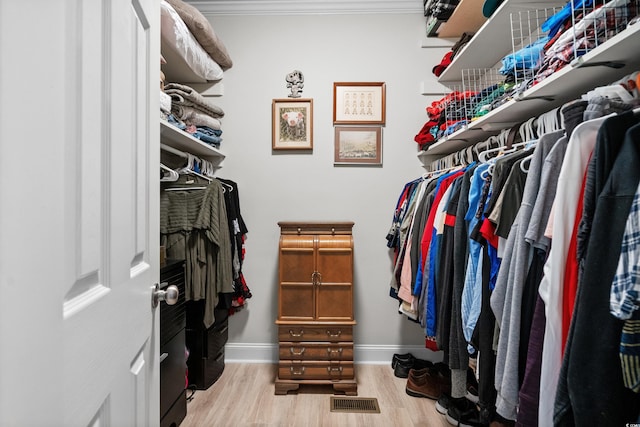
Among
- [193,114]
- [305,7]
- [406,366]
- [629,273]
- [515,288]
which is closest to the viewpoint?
[629,273]

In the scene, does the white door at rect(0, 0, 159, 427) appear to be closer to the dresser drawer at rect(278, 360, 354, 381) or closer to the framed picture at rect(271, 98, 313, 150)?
the dresser drawer at rect(278, 360, 354, 381)

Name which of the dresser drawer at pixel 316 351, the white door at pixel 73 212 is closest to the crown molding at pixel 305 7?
the white door at pixel 73 212

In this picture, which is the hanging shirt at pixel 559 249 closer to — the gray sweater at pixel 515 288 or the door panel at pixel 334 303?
the gray sweater at pixel 515 288

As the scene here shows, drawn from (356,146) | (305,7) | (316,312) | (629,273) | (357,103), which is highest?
(305,7)

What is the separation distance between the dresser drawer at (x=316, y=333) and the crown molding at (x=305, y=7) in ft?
8.05

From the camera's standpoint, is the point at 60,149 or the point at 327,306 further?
the point at 327,306

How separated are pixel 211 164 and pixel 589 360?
2503 millimetres

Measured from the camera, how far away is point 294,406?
2.01 m

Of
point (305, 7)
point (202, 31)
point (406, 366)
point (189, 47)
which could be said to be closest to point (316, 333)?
point (406, 366)

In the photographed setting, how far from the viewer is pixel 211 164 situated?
258 cm

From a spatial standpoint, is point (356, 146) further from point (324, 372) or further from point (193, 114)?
point (324, 372)

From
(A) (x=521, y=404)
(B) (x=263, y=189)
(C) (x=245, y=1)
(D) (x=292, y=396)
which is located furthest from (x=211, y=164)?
(A) (x=521, y=404)

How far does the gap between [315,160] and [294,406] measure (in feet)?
5.85

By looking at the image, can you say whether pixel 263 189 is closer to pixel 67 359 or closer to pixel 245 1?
pixel 245 1
